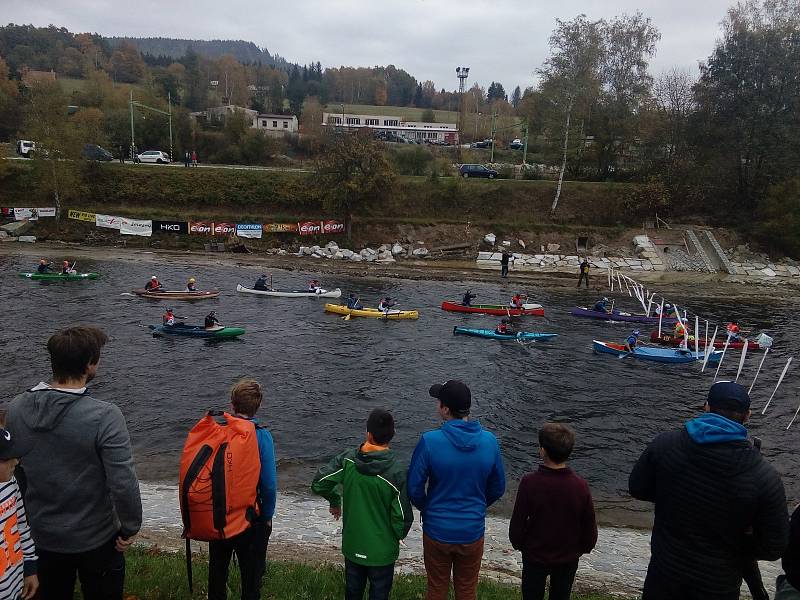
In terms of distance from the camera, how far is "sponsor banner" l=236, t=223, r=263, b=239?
159ft

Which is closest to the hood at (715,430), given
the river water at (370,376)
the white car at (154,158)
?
the river water at (370,376)

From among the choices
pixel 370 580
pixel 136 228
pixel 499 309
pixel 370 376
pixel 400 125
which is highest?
pixel 400 125

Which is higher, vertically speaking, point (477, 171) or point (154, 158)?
point (477, 171)

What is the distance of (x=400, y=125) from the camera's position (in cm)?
11438

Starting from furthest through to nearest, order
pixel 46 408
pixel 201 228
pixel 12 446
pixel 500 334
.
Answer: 1. pixel 201 228
2. pixel 500 334
3. pixel 46 408
4. pixel 12 446

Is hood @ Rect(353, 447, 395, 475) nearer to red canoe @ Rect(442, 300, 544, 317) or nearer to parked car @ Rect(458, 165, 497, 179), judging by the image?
red canoe @ Rect(442, 300, 544, 317)

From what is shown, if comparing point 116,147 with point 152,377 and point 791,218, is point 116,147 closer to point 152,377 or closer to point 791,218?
point 152,377

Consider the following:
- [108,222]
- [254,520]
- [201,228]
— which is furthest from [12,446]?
[108,222]

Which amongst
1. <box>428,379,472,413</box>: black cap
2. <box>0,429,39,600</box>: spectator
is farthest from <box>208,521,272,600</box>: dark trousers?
<box>428,379,472,413</box>: black cap

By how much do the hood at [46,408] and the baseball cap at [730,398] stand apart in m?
5.07

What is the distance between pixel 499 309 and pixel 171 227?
2930 cm

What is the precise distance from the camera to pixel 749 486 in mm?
4465

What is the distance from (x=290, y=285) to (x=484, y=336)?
595 inches

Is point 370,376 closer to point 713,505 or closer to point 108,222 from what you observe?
point 713,505
